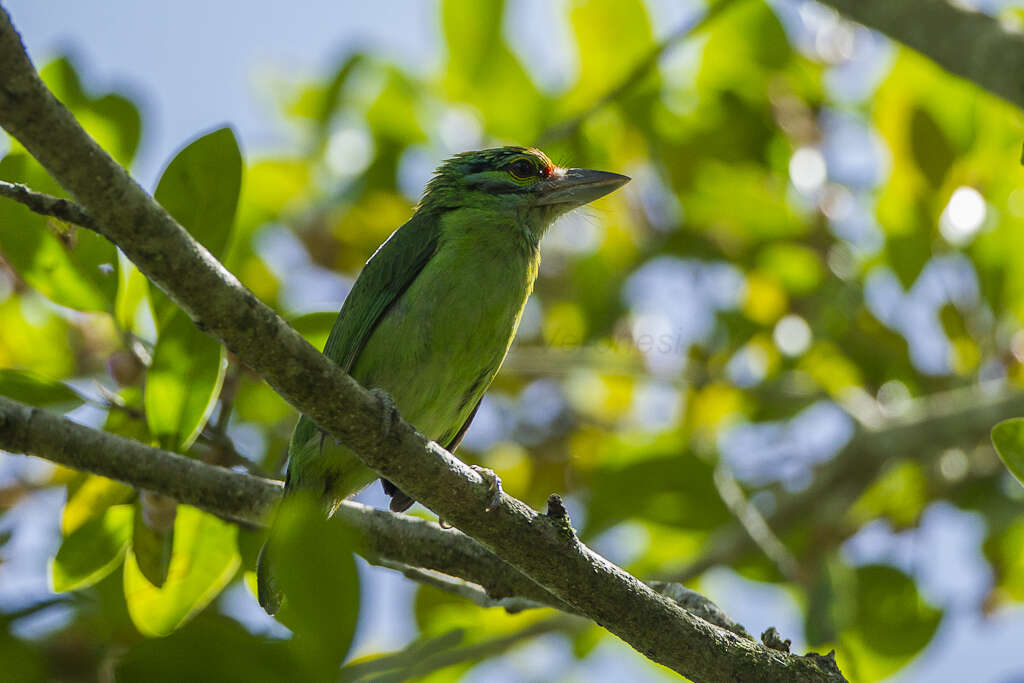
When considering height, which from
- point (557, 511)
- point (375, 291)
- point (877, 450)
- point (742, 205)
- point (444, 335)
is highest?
point (742, 205)

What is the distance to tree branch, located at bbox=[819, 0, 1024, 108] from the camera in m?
2.89

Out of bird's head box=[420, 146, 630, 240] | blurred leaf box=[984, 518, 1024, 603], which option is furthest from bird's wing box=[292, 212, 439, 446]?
blurred leaf box=[984, 518, 1024, 603]

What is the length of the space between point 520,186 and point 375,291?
0.86 m

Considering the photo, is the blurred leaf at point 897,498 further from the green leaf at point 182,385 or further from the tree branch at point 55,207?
the tree branch at point 55,207

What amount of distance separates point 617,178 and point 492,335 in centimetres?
102

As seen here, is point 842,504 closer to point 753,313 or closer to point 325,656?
point 753,313

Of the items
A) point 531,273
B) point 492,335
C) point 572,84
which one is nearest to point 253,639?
point 492,335

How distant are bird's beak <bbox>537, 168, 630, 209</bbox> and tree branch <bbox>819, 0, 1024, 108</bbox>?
1166 millimetres

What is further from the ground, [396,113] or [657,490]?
[396,113]

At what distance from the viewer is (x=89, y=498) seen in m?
3.05

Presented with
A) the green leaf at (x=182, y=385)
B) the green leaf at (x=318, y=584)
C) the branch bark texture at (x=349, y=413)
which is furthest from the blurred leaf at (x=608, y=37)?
the green leaf at (x=318, y=584)

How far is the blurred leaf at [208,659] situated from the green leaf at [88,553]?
5.70 feet

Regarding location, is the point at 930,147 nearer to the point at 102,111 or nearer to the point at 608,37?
the point at 608,37

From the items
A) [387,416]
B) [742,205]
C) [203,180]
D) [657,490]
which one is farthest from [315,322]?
[742,205]
